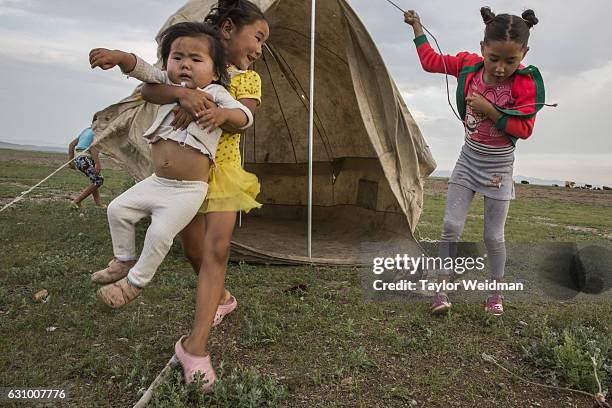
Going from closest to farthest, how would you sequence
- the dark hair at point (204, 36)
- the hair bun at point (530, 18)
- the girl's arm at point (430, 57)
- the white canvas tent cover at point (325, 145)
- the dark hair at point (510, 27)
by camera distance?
1. the dark hair at point (204, 36)
2. the dark hair at point (510, 27)
3. the hair bun at point (530, 18)
4. the girl's arm at point (430, 57)
5. the white canvas tent cover at point (325, 145)

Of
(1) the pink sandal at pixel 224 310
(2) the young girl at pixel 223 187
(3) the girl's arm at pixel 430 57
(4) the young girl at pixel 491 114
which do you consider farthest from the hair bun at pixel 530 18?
(1) the pink sandal at pixel 224 310

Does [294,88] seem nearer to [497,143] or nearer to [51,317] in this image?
[497,143]

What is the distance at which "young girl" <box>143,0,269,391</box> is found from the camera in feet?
7.09

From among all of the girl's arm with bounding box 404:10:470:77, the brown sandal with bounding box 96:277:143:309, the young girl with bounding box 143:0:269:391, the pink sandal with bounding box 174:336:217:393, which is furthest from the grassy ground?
the girl's arm with bounding box 404:10:470:77

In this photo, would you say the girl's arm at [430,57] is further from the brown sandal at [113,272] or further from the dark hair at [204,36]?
the brown sandal at [113,272]

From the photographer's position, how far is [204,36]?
6.77 ft

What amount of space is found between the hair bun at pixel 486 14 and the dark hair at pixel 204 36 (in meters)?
1.76

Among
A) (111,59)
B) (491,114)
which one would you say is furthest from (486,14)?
(111,59)

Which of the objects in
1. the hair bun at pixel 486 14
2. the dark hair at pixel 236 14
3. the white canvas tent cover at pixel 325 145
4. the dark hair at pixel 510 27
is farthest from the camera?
the white canvas tent cover at pixel 325 145

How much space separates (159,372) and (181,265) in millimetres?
1976

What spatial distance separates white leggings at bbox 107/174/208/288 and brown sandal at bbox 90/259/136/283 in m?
0.03

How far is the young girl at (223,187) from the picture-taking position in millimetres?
2160

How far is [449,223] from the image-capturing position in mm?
3180

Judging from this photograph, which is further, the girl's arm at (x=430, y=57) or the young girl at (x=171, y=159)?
the girl's arm at (x=430, y=57)
